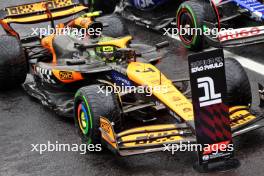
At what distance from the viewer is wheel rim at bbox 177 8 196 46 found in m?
10.6

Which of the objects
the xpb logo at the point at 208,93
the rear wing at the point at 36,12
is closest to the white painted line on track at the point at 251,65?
the rear wing at the point at 36,12

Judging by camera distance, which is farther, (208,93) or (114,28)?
(114,28)

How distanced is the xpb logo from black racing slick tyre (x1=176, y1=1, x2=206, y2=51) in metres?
4.46

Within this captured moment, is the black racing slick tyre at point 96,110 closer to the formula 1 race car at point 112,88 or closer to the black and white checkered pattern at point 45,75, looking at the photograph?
the formula 1 race car at point 112,88

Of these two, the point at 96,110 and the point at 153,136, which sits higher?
the point at 96,110

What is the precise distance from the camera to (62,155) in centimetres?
717

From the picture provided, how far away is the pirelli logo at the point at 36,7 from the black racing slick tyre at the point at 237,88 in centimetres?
388

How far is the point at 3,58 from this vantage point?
8945 millimetres

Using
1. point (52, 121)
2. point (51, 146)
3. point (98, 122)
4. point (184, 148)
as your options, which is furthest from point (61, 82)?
point (184, 148)

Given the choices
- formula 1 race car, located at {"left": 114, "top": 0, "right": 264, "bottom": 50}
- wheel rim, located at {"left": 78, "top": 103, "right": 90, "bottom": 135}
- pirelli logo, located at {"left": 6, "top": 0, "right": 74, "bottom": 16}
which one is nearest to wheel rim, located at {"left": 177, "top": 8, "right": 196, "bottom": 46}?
formula 1 race car, located at {"left": 114, "top": 0, "right": 264, "bottom": 50}

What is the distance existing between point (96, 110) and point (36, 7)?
3837 mm

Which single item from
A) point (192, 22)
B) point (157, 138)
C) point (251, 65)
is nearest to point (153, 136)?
point (157, 138)

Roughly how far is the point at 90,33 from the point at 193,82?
3.15m

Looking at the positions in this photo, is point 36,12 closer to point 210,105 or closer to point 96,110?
point 96,110
